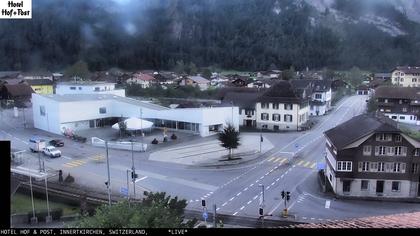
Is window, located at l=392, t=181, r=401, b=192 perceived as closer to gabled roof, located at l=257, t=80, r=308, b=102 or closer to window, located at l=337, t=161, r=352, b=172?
window, located at l=337, t=161, r=352, b=172

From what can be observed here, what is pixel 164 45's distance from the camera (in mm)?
24125

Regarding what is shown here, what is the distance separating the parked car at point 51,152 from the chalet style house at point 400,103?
25.1 ft

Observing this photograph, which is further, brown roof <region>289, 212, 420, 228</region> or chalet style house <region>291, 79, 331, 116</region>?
chalet style house <region>291, 79, 331, 116</region>

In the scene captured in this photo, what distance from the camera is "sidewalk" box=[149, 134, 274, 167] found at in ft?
22.4

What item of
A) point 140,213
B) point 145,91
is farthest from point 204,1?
point 140,213

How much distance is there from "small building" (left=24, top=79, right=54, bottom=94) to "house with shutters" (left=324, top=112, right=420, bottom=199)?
12.2 m

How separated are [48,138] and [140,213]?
6.51 m

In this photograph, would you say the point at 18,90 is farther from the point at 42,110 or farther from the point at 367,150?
the point at 367,150

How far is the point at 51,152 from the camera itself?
22.9ft

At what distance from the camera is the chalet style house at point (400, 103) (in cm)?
1036

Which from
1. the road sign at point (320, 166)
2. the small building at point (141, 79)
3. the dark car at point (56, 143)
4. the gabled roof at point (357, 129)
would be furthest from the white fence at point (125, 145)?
the small building at point (141, 79)

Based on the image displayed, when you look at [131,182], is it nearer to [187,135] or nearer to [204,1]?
[187,135]

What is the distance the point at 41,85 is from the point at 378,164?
1283 centimetres

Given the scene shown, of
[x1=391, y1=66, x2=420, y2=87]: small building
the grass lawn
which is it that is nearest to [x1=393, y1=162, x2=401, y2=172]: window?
the grass lawn
